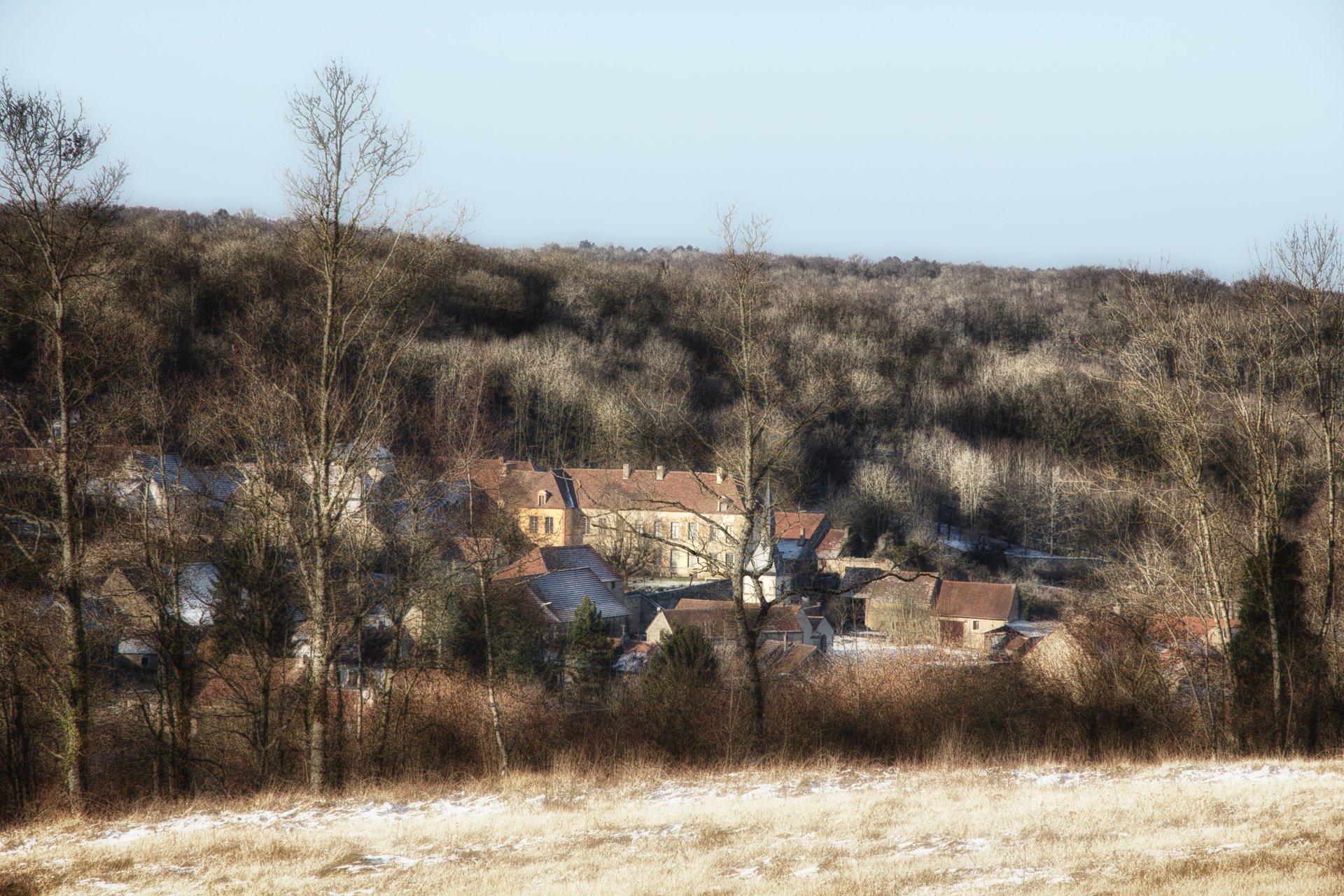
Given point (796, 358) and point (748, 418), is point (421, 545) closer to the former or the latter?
point (748, 418)

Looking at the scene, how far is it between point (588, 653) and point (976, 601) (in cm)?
2149

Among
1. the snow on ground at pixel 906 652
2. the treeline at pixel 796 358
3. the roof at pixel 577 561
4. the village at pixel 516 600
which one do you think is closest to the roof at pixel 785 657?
the village at pixel 516 600

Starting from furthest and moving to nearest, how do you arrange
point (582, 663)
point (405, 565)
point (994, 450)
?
point (994, 450) < point (582, 663) < point (405, 565)

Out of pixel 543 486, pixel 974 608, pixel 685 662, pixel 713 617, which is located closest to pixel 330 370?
pixel 685 662

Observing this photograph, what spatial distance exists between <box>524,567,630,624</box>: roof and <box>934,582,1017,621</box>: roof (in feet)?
44.1

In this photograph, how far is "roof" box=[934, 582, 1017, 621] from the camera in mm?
36875

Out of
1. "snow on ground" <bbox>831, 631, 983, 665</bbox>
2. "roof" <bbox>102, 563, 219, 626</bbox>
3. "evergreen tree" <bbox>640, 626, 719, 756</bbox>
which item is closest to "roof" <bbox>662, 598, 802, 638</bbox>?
"snow on ground" <bbox>831, 631, 983, 665</bbox>

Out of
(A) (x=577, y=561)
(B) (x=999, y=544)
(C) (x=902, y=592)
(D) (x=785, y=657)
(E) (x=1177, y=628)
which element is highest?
(E) (x=1177, y=628)

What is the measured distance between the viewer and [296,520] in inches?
403

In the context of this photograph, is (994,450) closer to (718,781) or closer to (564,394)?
(564,394)

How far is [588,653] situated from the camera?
21.9 meters

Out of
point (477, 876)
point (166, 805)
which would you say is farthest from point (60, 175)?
point (477, 876)

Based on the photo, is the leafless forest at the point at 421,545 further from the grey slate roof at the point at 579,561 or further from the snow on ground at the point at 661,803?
the grey slate roof at the point at 579,561

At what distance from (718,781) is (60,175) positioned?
27.5ft
